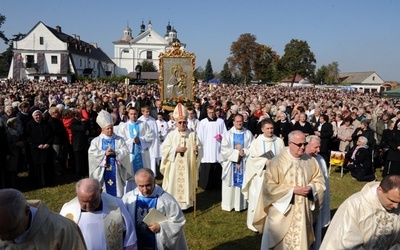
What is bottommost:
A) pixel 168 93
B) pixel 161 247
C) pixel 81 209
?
pixel 161 247

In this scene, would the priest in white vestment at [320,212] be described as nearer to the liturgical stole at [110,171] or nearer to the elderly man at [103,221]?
the elderly man at [103,221]

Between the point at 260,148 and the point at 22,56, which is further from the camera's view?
the point at 22,56

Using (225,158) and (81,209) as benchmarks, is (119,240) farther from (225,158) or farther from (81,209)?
(225,158)

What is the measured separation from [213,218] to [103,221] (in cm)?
392

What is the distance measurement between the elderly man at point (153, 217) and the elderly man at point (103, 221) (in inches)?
10.7

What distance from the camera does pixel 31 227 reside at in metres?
2.58

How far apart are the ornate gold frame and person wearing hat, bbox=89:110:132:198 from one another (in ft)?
29.5

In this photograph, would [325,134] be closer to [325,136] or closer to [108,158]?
[325,136]

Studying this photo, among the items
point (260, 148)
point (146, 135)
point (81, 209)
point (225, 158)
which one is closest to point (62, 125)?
point (146, 135)

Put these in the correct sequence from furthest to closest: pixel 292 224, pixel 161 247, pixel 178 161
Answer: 1. pixel 178 161
2. pixel 292 224
3. pixel 161 247

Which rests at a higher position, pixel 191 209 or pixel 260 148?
pixel 260 148

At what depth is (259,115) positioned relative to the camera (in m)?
12.0

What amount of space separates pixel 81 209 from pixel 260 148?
12.1 ft

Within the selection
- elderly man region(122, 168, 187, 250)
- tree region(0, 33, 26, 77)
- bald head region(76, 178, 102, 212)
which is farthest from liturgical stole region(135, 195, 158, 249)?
tree region(0, 33, 26, 77)
